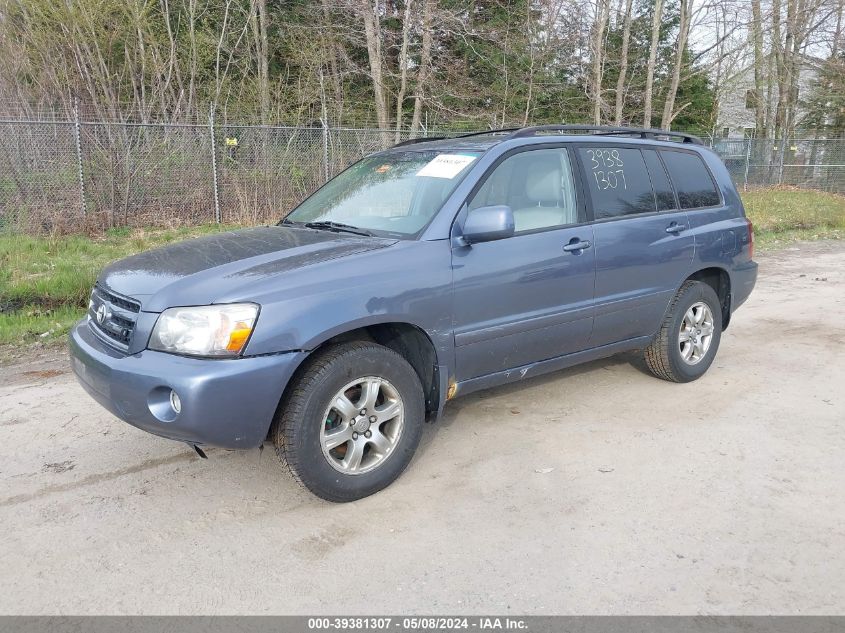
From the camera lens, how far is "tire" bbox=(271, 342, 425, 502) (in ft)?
10.6

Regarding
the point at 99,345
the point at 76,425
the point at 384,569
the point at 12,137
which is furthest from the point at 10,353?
the point at 12,137

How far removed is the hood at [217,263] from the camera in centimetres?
320

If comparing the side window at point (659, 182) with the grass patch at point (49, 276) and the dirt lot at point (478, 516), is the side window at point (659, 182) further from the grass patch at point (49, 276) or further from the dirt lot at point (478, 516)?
the grass patch at point (49, 276)

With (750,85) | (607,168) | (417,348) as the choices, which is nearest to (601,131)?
(607,168)

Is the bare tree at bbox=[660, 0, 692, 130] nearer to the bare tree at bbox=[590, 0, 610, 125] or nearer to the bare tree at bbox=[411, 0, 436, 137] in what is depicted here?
the bare tree at bbox=[590, 0, 610, 125]

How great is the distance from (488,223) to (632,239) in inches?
55.4

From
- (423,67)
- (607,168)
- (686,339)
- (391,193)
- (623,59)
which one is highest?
(623,59)

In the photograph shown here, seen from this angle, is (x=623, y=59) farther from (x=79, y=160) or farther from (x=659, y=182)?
(x=659, y=182)

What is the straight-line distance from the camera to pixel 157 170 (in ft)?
43.1

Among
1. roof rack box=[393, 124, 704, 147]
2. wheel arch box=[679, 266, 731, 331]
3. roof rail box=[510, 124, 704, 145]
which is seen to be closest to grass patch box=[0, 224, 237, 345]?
roof rack box=[393, 124, 704, 147]

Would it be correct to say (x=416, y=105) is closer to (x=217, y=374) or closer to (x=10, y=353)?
(x=10, y=353)

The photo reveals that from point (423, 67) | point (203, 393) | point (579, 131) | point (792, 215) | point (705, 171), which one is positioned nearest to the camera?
point (203, 393)

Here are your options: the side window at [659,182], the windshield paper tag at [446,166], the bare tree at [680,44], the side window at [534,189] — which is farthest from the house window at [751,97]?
the windshield paper tag at [446,166]

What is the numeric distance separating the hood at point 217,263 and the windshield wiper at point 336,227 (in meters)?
0.07
